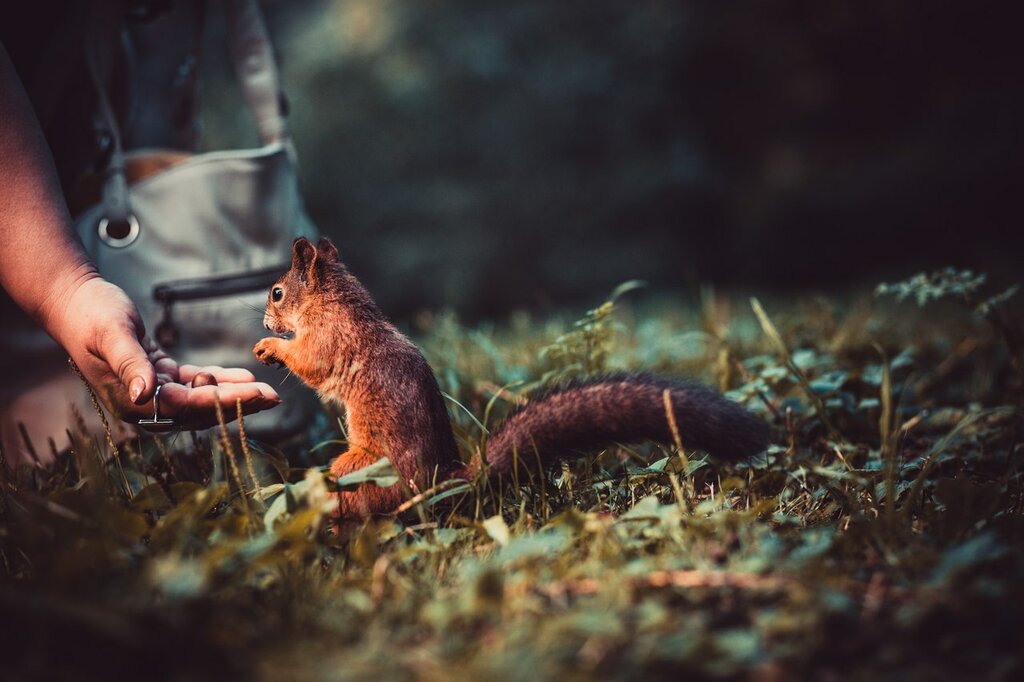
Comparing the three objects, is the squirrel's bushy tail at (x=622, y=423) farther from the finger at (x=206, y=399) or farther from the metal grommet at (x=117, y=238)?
the metal grommet at (x=117, y=238)

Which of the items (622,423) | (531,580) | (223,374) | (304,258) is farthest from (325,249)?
(531,580)

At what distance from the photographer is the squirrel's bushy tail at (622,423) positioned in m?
1.33

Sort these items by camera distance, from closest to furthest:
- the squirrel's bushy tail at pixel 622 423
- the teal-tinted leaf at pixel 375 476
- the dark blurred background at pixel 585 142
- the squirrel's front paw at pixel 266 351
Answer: the teal-tinted leaf at pixel 375 476
the squirrel's bushy tail at pixel 622 423
the squirrel's front paw at pixel 266 351
the dark blurred background at pixel 585 142

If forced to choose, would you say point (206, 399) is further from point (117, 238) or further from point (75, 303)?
point (117, 238)

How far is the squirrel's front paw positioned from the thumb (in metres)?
0.32

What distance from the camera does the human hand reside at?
133 cm

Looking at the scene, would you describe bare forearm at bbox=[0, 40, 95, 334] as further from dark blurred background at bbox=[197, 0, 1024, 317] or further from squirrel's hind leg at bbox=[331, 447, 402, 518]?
dark blurred background at bbox=[197, 0, 1024, 317]

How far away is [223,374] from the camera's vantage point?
1.49 m

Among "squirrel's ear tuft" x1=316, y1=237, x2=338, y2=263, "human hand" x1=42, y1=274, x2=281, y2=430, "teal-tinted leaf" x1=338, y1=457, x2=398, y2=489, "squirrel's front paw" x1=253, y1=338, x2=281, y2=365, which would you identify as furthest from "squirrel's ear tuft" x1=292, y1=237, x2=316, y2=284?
"teal-tinted leaf" x1=338, y1=457, x2=398, y2=489

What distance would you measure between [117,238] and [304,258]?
57 cm

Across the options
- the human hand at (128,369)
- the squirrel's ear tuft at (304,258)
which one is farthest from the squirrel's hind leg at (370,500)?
the squirrel's ear tuft at (304,258)

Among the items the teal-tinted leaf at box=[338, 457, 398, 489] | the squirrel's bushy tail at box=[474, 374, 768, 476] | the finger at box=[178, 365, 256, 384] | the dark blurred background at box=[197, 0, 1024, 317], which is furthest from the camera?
the dark blurred background at box=[197, 0, 1024, 317]

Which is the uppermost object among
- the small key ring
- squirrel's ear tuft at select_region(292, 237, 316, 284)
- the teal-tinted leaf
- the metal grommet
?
the metal grommet

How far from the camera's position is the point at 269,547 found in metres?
0.99
